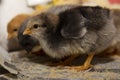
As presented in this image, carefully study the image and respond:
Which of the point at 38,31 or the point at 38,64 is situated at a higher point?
the point at 38,31

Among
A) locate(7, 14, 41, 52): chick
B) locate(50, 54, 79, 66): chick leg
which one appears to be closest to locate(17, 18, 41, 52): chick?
locate(7, 14, 41, 52): chick

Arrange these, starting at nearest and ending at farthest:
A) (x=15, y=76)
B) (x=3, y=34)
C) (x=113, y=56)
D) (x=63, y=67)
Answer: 1. (x=15, y=76)
2. (x=63, y=67)
3. (x=113, y=56)
4. (x=3, y=34)

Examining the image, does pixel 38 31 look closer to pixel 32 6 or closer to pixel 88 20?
pixel 88 20

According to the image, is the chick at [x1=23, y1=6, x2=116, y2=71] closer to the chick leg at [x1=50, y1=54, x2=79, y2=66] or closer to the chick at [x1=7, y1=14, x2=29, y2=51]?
the chick leg at [x1=50, y1=54, x2=79, y2=66]

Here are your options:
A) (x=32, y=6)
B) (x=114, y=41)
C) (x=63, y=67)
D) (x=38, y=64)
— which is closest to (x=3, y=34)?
(x=32, y=6)

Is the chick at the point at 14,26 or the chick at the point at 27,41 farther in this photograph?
the chick at the point at 14,26

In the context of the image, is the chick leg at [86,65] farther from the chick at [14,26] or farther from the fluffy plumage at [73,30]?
the chick at [14,26]

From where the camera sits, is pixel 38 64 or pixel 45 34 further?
pixel 38 64

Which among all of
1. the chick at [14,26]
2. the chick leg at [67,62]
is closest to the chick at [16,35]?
the chick at [14,26]

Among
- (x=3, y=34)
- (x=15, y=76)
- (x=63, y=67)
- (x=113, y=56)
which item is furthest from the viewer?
(x=3, y=34)
